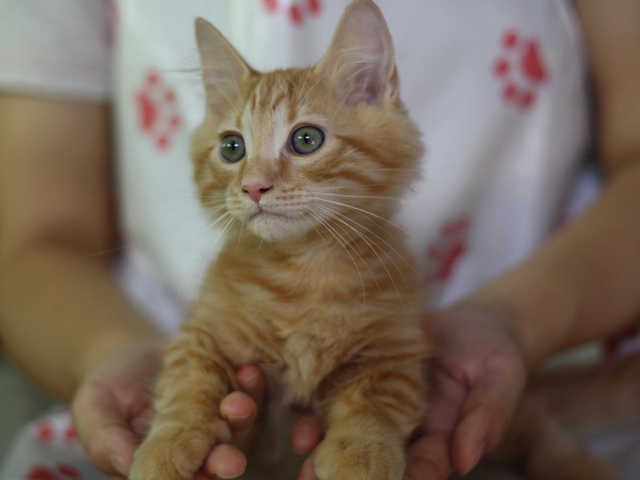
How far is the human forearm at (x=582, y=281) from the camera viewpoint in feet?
3.15

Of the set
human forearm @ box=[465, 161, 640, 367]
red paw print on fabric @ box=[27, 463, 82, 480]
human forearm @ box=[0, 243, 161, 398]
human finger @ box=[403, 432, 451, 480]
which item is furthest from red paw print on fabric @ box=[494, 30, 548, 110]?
red paw print on fabric @ box=[27, 463, 82, 480]

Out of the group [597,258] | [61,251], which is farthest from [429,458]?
[61,251]

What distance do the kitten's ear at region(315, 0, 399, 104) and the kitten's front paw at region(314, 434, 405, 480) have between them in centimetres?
42

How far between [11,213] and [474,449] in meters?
1.09

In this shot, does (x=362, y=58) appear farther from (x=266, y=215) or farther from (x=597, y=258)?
(x=597, y=258)

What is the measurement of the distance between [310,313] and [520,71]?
2.05ft

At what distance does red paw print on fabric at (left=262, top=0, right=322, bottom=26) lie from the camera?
68 cm

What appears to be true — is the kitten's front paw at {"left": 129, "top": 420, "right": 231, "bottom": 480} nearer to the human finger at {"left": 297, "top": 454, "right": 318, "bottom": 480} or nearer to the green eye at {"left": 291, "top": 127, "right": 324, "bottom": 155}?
the human finger at {"left": 297, "top": 454, "right": 318, "bottom": 480}

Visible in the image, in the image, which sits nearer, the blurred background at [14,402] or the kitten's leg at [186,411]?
the kitten's leg at [186,411]

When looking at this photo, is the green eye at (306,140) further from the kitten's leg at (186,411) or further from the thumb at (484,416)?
the thumb at (484,416)

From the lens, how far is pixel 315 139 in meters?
0.64

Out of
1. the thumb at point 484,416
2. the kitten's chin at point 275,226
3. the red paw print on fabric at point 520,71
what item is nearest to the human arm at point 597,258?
the thumb at point 484,416

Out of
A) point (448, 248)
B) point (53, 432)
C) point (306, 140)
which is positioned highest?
point (306, 140)

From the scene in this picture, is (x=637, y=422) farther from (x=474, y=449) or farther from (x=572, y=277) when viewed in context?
(x=474, y=449)
